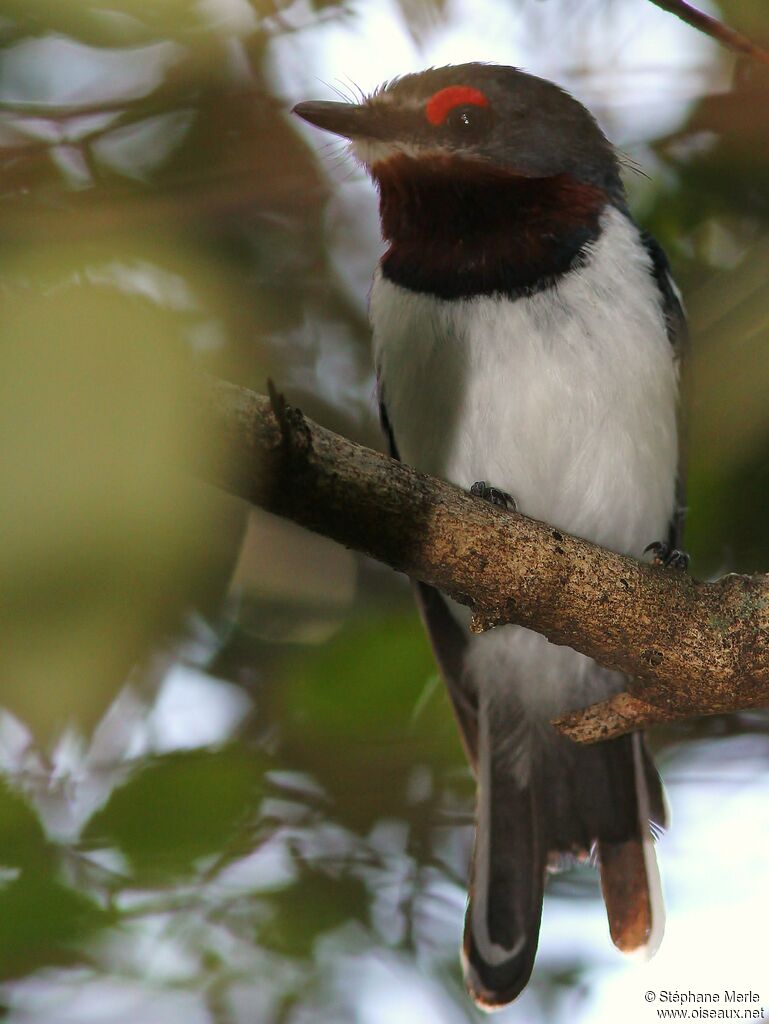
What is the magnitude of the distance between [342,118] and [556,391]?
704mm

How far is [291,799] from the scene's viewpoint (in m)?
2.52

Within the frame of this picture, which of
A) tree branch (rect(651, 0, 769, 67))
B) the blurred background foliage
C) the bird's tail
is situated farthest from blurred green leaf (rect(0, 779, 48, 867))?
tree branch (rect(651, 0, 769, 67))

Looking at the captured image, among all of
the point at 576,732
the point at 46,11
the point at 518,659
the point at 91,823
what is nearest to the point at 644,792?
the point at 518,659

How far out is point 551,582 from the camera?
1854 millimetres

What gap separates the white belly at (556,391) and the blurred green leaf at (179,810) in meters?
0.84

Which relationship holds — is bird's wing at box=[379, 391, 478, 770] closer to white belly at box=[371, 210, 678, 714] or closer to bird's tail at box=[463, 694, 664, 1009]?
bird's tail at box=[463, 694, 664, 1009]

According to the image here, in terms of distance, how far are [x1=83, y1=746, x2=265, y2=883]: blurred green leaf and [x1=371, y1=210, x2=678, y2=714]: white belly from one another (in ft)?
2.77

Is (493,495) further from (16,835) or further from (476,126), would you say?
(16,835)

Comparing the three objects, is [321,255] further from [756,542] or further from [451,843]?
[451,843]

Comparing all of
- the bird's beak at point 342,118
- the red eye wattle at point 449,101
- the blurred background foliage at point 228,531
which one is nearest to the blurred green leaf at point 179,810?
the blurred background foliage at point 228,531

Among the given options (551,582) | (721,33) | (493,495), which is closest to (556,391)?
(493,495)

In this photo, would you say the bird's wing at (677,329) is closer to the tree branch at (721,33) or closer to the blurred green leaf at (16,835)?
the tree branch at (721,33)

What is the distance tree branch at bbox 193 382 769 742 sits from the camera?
5.08ft

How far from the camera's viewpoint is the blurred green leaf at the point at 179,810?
6.25ft
